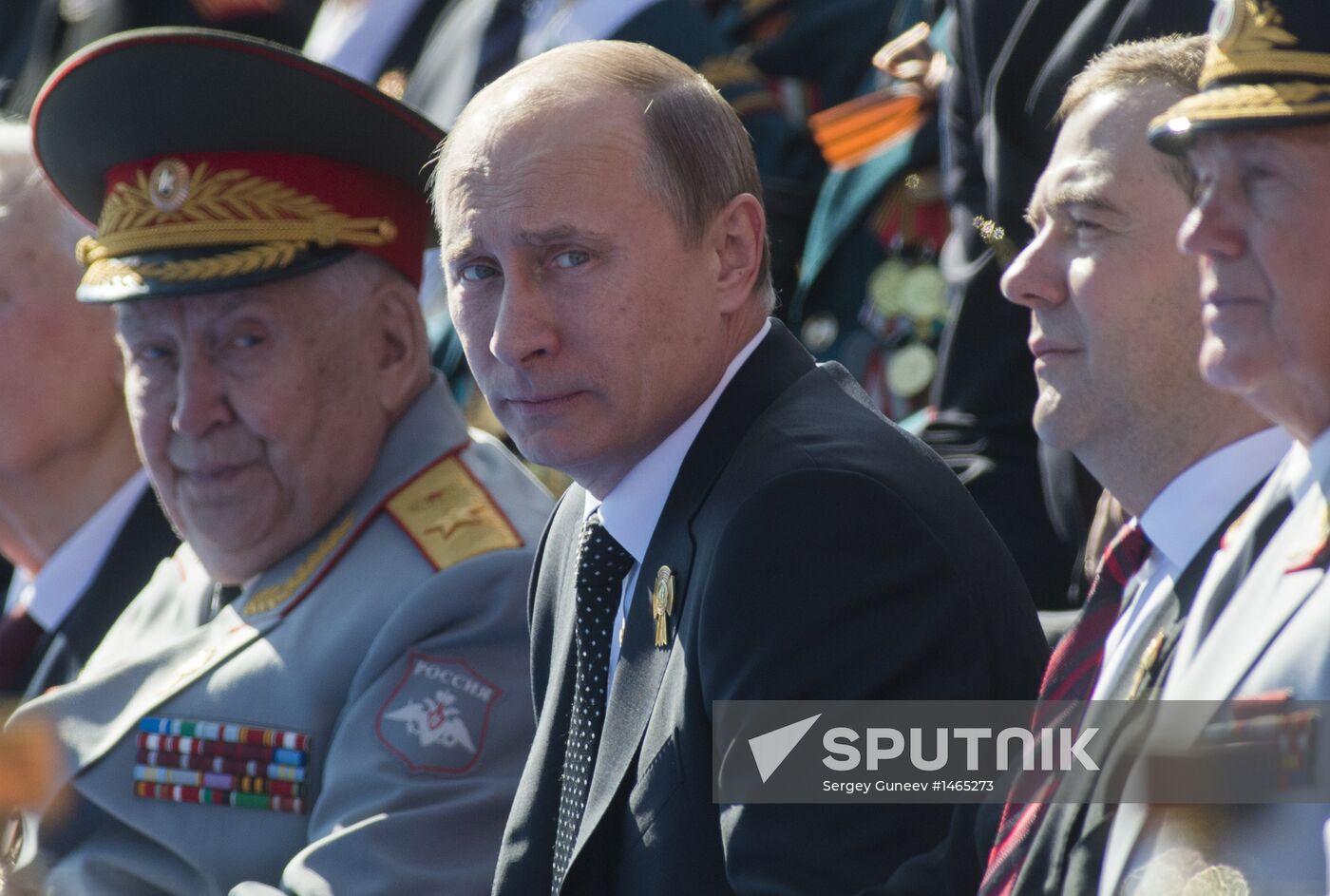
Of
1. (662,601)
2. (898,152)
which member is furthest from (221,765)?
(898,152)

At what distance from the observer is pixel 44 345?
14.5 feet

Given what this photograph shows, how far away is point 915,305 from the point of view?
468 centimetres

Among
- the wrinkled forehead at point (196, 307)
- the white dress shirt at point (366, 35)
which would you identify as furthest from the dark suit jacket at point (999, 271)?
the white dress shirt at point (366, 35)

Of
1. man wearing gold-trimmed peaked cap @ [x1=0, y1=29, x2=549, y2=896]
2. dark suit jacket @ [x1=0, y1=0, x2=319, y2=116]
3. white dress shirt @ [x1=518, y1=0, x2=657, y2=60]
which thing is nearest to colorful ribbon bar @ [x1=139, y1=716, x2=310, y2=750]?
man wearing gold-trimmed peaked cap @ [x1=0, y1=29, x2=549, y2=896]

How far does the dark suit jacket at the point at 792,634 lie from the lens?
2398 mm

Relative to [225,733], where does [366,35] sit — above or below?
above

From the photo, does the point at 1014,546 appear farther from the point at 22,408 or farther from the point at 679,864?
the point at 22,408

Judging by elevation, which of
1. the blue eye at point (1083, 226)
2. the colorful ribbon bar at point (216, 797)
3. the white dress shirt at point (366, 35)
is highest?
the white dress shirt at point (366, 35)

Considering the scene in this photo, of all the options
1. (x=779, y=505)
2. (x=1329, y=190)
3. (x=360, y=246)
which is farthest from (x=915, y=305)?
(x=1329, y=190)

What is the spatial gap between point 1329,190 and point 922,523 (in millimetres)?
730

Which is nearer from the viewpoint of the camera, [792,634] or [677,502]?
[792,634]

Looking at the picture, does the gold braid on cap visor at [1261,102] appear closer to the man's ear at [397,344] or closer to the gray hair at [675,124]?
the gray hair at [675,124]

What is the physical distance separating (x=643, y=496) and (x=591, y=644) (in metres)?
0.22

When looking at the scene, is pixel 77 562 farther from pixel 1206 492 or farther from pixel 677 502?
pixel 1206 492
